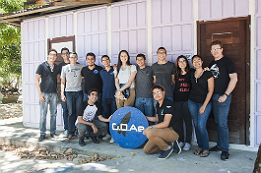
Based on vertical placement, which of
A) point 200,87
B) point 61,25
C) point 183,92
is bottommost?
point 183,92

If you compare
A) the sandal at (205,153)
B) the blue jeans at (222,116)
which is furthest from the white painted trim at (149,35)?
the sandal at (205,153)

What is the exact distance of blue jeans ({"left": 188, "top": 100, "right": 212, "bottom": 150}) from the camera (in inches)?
170

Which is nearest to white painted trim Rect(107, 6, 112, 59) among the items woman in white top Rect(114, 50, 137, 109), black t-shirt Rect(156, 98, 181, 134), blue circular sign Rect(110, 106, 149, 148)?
woman in white top Rect(114, 50, 137, 109)

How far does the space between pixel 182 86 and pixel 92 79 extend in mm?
2015

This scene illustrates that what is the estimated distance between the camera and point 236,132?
16.1 ft

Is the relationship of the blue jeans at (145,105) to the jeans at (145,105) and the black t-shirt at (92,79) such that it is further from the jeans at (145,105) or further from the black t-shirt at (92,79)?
the black t-shirt at (92,79)

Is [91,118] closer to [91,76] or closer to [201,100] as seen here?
[91,76]

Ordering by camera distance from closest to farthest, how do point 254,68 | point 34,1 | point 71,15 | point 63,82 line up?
point 254,68 → point 63,82 → point 34,1 → point 71,15

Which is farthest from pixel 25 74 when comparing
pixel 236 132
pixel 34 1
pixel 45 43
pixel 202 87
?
pixel 236 132

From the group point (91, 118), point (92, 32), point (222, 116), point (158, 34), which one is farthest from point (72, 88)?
point (222, 116)

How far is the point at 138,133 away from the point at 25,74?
439 cm

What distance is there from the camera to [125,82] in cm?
519

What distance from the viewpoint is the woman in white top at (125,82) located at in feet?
16.9

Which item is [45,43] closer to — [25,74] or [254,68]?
[25,74]
